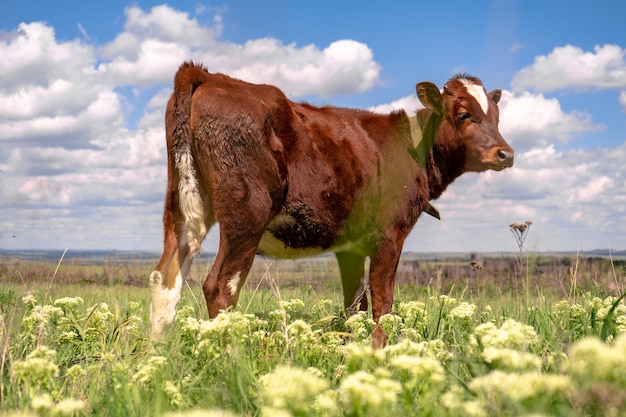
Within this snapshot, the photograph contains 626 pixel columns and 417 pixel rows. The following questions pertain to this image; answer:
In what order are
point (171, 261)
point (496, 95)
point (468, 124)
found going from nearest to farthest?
point (171, 261), point (468, 124), point (496, 95)

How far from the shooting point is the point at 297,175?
6094mm

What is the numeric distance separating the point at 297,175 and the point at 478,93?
279 cm

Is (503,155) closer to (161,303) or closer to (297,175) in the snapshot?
(297,175)

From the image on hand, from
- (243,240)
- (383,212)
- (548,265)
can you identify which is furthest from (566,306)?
(548,265)

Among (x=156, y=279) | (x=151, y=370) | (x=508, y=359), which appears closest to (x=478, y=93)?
(x=156, y=279)

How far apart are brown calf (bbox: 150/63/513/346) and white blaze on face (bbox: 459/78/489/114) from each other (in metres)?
0.02

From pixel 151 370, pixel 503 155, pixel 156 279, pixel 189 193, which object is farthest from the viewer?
pixel 503 155

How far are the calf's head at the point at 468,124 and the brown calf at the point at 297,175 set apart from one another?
0.01 meters

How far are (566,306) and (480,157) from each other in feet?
7.30

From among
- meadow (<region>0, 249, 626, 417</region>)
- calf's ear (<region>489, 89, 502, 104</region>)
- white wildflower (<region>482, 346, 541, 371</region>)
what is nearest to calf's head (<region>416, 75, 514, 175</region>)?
calf's ear (<region>489, 89, 502, 104</region>)

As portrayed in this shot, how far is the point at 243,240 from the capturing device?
5.63 metres

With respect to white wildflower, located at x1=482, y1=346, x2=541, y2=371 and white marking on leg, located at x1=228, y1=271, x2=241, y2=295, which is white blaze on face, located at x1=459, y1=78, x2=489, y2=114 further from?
white wildflower, located at x1=482, y1=346, x2=541, y2=371

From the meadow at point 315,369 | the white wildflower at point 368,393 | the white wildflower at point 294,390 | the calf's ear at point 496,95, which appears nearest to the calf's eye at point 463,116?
the calf's ear at point 496,95

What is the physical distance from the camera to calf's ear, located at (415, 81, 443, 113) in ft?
24.8
